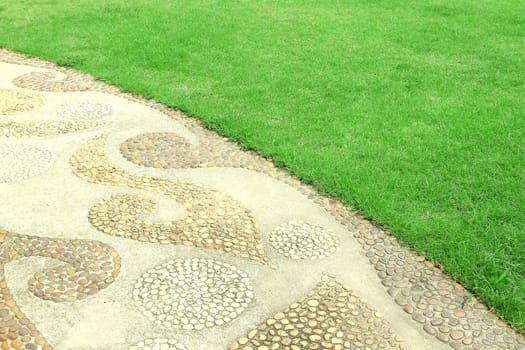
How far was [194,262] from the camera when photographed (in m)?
6.32

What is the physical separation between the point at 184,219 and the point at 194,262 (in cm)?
86

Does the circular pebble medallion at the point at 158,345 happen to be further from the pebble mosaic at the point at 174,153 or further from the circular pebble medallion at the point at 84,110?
the circular pebble medallion at the point at 84,110

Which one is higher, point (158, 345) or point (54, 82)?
point (54, 82)

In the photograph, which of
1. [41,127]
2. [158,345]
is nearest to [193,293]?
[158,345]

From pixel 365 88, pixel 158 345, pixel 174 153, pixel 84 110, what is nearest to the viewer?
pixel 158 345

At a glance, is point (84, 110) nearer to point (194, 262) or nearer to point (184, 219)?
point (184, 219)

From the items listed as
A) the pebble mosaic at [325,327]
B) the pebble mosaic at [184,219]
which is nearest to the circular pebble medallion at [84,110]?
the pebble mosaic at [184,219]

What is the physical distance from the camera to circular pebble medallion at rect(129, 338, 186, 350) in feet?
17.2

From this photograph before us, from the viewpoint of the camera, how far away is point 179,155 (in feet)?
27.9

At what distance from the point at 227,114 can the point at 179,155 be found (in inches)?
57.1

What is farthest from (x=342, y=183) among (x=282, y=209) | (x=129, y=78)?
(x=129, y=78)

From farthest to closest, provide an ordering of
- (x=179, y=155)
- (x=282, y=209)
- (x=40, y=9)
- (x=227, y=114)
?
(x=40, y=9), (x=227, y=114), (x=179, y=155), (x=282, y=209)

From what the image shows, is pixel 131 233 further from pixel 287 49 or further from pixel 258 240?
pixel 287 49

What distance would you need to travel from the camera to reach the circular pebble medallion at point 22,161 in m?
7.95
